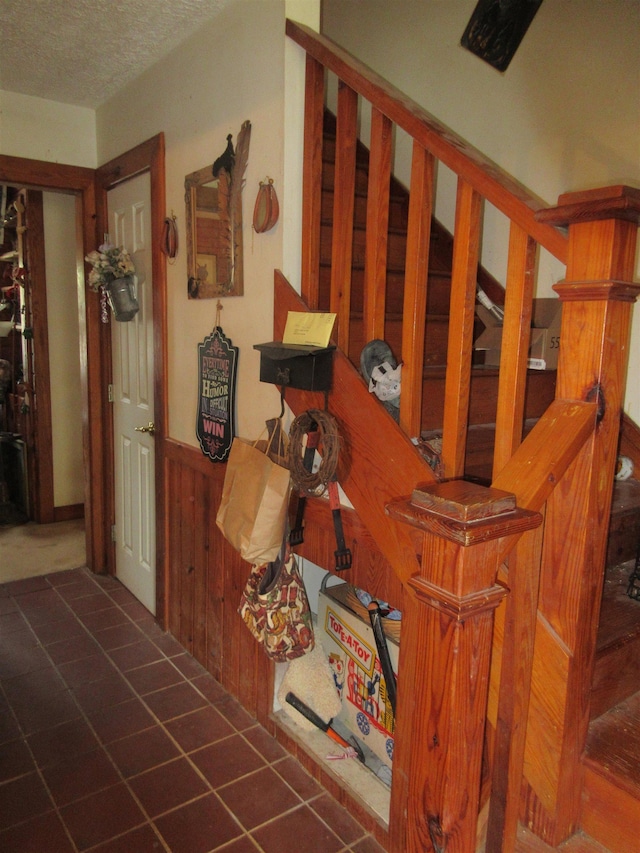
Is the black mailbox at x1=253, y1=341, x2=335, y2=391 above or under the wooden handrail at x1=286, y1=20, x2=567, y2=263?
under

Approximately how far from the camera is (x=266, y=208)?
188 cm

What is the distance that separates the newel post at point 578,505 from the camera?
104 centimetres

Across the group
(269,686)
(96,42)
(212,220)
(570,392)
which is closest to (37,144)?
(96,42)

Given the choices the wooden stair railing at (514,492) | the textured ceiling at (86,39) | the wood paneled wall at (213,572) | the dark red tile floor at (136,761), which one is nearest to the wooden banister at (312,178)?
the wooden stair railing at (514,492)

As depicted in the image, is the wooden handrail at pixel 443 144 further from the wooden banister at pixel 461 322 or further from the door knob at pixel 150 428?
the door knob at pixel 150 428

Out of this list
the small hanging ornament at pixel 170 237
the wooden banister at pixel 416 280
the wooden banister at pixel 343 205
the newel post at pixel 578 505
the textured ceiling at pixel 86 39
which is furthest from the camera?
the small hanging ornament at pixel 170 237

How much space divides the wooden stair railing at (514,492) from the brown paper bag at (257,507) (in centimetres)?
28

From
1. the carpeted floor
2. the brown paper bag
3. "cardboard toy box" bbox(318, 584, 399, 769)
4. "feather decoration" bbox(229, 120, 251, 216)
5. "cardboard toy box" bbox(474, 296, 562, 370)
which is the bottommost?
the carpeted floor

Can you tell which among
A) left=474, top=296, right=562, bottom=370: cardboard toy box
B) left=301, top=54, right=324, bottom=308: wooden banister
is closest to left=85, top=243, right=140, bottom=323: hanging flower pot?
left=301, top=54, right=324, bottom=308: wooden banister

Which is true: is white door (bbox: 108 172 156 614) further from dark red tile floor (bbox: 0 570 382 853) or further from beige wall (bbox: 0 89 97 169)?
dark red tile floor (bbox: 0 570 382 853)

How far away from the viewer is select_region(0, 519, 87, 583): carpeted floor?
11.5ft

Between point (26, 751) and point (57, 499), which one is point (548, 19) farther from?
point (57, 499)

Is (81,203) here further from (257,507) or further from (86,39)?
(257,507)

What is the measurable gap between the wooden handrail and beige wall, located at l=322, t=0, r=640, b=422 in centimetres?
89
